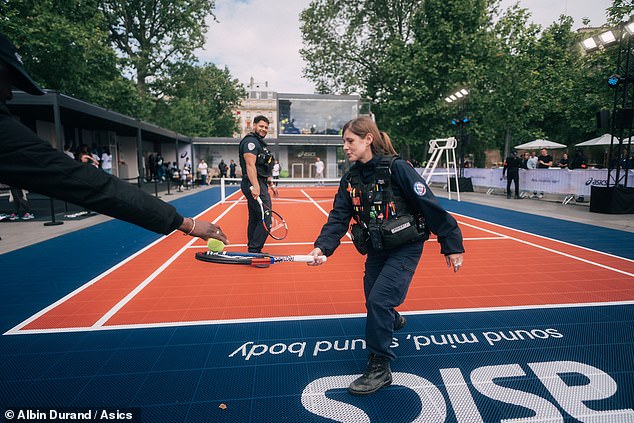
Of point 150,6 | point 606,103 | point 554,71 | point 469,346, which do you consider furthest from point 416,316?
point 554,71

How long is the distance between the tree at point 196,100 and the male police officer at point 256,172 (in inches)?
1238

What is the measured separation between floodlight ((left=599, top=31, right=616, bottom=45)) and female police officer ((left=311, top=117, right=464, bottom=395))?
1360 cm

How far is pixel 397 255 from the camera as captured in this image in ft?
9.92

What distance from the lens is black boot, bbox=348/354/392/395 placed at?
2.77m

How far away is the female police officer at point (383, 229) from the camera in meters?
2.82

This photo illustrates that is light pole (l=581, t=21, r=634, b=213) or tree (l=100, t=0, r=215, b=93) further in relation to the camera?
tree (l=100, t=0, r=215, b=93)

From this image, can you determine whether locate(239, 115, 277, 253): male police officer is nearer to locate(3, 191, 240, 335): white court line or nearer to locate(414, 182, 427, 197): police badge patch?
locate(3, 191, 240, 335): white court line

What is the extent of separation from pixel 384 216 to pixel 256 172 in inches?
144

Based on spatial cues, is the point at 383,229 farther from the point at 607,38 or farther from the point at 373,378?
the point at 607,38

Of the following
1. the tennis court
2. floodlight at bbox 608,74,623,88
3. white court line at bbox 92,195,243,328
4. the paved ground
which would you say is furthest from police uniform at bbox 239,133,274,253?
floodlight at bbox 608,74,623,88

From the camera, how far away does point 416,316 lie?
4.21 m

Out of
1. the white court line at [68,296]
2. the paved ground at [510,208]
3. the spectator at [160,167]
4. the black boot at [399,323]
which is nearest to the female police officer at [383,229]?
the black boot at [399,323]

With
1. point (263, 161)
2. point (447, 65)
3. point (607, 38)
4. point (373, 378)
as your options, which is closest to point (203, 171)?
point (447, 65)

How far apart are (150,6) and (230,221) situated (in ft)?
95.9
